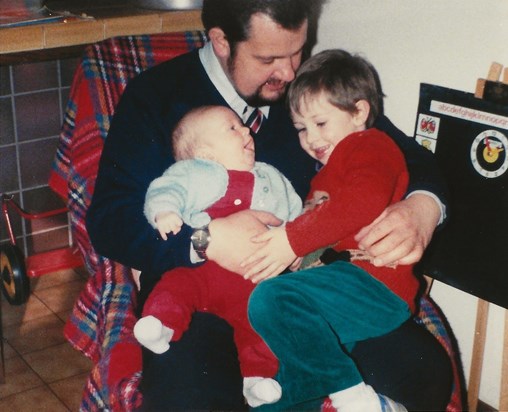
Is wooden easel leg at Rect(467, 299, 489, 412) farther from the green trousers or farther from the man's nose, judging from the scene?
the man's nose

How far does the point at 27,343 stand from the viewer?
2.50 m

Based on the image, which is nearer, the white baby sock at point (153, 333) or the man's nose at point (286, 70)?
the white baby sock at point (153, 333)

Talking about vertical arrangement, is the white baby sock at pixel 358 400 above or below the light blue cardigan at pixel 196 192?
below

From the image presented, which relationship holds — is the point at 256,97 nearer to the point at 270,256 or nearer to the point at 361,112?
the point at 361,112

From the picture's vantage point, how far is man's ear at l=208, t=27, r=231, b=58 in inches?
66.6

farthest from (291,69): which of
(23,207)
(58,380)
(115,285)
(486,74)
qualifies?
(23,207)

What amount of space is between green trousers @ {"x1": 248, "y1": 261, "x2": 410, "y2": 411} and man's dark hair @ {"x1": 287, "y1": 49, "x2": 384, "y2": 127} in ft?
1.20

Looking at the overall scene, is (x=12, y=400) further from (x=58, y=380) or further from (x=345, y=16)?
(x=345, y=16)

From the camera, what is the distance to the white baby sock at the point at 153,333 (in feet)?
4.62

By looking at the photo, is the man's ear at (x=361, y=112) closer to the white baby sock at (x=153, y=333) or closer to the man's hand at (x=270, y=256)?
the man's hand at (x=270, y=256)

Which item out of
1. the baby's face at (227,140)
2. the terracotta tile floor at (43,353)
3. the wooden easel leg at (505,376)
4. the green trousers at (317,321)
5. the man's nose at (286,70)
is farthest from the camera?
the terracotta tile floor at (43,353)

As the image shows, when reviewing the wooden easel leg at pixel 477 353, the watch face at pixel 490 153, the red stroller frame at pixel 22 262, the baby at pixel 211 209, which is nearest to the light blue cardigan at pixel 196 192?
the baby at pixel 211 209

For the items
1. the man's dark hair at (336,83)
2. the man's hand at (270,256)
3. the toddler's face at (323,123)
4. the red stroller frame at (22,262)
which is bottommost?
the red stroller frame at (22,262)

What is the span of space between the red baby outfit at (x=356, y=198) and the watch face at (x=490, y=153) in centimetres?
25
